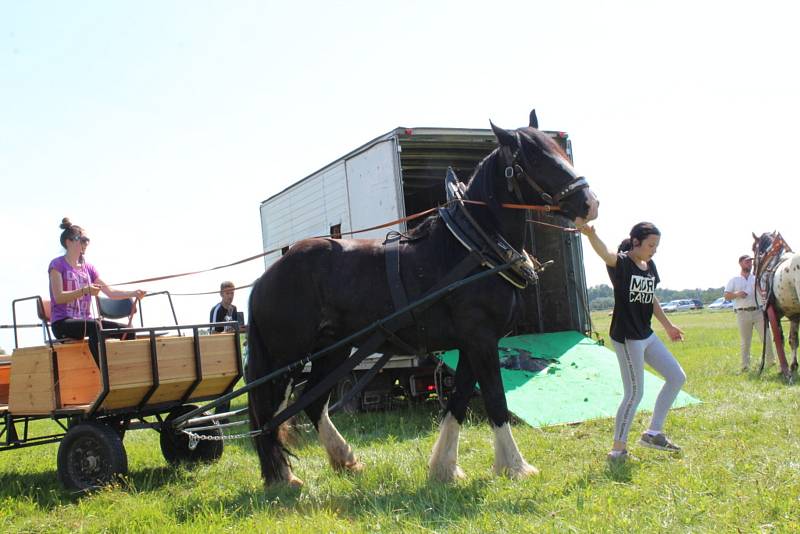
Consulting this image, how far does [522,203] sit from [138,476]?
413 centimetres

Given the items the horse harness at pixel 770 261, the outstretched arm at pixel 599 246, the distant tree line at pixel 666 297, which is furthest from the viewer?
the distant tree line at pixel 666 297

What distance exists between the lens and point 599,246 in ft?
15.6

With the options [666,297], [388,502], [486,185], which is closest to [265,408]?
[388,502]

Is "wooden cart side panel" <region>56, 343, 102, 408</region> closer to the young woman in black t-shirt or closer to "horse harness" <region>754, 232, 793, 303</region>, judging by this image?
the young woman in black t-shirt

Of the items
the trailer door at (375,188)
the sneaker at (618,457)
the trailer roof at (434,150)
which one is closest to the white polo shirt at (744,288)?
the trailer roof at (434,150)

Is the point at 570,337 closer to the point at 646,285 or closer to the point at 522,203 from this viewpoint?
the point at 646,285

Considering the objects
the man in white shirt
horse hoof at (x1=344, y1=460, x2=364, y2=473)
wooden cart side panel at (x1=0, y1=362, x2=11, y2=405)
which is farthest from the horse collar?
the man in white shirt

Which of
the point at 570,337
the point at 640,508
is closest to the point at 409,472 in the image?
the point at 640,508

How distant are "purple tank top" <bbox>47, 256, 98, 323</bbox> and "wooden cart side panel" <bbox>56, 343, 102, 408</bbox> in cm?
28

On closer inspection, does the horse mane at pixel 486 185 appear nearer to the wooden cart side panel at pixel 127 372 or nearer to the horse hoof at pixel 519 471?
the horse hoof at pixel 519 471

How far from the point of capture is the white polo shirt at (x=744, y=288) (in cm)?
1063

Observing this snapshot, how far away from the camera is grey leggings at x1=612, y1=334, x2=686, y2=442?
4805 millimetres

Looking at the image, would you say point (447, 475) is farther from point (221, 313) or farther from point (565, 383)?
point (221, 313)

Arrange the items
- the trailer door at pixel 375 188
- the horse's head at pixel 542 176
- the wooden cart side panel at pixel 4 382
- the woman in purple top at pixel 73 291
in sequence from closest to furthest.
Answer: the horse's head at pixel 542 176
the woman in purple top at pixel 73 291
the wooden cart side panel at pixel 4 382
the trailer door at pixel 375 188
